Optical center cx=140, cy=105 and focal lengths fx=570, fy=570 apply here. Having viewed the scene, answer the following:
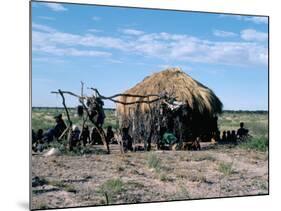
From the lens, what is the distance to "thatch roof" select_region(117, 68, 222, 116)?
483 centimetres

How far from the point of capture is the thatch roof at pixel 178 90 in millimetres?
4828

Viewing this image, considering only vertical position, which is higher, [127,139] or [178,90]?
[178,90]

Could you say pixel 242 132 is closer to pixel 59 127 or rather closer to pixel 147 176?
pixel 147 176

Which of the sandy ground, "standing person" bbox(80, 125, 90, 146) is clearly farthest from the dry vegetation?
"standing person" bbox(80, 125, 90, 146)

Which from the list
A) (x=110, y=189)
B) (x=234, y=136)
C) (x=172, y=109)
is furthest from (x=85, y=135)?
(x=234, y=136)

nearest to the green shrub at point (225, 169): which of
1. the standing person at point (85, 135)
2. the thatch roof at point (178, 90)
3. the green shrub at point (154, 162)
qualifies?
the thatch roof at point (178, 90)

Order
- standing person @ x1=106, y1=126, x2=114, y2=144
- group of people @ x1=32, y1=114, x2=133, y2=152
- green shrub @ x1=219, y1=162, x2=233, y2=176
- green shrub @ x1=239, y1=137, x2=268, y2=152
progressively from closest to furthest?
group of people @ x1=32, y1=114, x2=133, y2=152 < standing person @ x1=106, y1=126, x2=114, y2=144 < green shrub @ x1=219, y1=162, x2=233, y2=176 < green shrub @ x1=239, y1=137, x2=268, y2=152

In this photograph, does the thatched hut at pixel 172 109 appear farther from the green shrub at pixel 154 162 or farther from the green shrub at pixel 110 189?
the green shrub at pixel 110 189

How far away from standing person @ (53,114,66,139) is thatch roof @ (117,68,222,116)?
486 mm

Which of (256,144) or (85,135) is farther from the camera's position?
(256,144)

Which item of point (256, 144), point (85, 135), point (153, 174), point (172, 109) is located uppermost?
point (172, 109)

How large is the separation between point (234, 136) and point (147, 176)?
36.0 inches

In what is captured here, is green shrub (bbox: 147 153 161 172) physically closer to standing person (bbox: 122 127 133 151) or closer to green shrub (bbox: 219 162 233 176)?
standing person (bbox: 122 127 133 151)

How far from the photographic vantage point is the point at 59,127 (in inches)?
181
